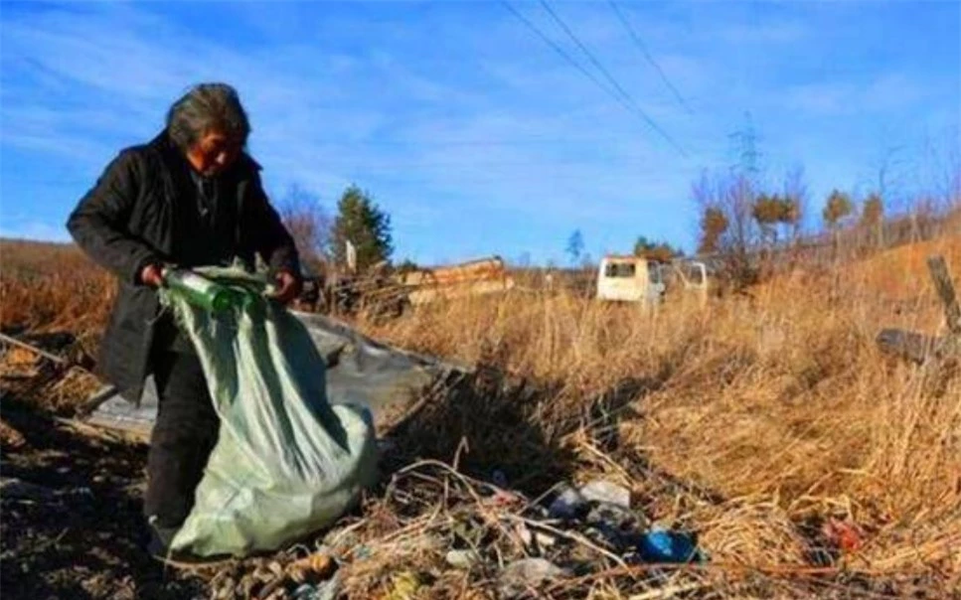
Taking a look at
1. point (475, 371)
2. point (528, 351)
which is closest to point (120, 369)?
point (475, 371)

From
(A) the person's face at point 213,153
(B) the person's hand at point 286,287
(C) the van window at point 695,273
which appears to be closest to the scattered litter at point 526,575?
(B) the person's hand at point 286,287

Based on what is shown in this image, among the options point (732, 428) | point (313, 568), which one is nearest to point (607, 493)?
point (732, 428)

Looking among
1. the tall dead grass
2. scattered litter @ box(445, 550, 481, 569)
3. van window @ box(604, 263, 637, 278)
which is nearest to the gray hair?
scattered litter @ box(445, 550, 481, 569)

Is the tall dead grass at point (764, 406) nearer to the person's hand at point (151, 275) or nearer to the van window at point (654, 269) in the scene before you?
the person's hand at point (151, 275)

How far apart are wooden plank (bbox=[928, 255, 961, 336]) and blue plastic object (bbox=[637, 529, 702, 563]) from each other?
2607 millimetres

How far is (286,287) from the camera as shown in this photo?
12.5 ft

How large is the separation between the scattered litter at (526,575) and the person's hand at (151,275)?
4.45 ft

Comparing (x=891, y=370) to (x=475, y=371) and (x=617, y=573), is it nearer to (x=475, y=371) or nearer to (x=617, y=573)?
(x=475, y=371)

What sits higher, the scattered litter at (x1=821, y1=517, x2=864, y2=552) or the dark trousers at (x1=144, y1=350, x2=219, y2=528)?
the dark trousers at (x1=144, y1=350, x2=219, y2=528)

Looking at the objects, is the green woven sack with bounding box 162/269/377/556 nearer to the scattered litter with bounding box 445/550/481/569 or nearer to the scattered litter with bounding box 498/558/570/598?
the scattered litter with bounding box 445/550/481/569

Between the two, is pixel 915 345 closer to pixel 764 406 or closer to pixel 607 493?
pixel 764 406

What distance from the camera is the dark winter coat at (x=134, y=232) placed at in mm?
3525

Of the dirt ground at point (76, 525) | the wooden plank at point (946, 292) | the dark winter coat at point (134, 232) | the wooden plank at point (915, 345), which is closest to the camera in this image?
the dirt ground at point (76, 525)

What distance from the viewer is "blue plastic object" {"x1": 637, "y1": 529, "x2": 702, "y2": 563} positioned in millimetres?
3723
